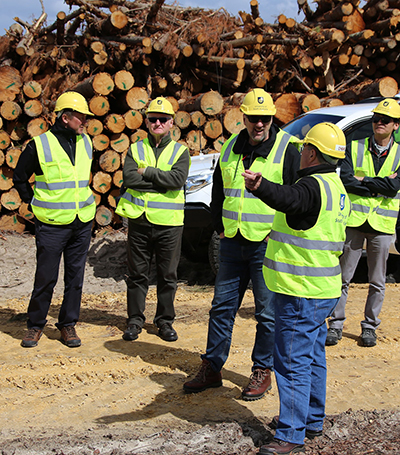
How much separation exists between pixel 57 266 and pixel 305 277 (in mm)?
2753

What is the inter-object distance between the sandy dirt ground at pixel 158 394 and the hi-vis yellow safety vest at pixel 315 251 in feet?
3.22

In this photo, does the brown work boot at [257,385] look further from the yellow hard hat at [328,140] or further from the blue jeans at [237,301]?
the yellow hard hat at [328,140]

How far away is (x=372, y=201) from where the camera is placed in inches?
191

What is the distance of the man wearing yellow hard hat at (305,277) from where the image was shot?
9.61ft

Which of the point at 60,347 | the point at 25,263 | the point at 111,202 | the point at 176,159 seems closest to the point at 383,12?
the point at 111,202

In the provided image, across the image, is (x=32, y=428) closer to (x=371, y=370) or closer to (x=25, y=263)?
(x=371, y=370)

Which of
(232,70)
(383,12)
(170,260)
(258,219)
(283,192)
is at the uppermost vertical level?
(383,12)

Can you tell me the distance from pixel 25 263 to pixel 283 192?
6065 mm

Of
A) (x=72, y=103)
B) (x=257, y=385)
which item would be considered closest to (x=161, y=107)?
(x=72, y=103)

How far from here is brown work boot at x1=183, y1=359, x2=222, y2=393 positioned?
3.87 m

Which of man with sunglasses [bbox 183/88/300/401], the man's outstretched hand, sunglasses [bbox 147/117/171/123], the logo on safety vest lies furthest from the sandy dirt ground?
sunglasses [bbox 147/117/171/123]

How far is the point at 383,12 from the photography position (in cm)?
1055

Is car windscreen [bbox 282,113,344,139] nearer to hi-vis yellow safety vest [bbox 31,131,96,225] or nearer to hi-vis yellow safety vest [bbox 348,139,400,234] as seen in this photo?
hi-vis yellow safety vest [bbox 348,139,400,234]

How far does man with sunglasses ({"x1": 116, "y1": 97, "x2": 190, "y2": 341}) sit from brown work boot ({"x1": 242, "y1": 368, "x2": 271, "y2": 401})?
4.72 ft
